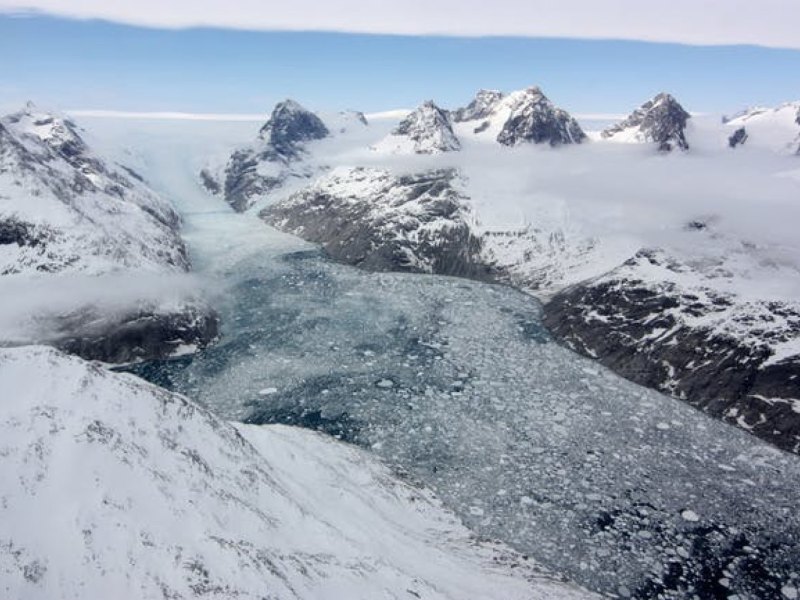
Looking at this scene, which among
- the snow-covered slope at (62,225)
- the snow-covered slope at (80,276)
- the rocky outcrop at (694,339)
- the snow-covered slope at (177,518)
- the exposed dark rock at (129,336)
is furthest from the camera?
the snow-covered slope at (62,225)

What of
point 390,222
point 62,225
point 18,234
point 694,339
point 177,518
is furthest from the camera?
point 390,222

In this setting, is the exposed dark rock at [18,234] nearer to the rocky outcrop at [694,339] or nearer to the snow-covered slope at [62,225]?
the snow-covered slope at [62,225]

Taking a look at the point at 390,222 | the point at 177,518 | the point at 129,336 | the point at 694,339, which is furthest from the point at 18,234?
the point at 694,339

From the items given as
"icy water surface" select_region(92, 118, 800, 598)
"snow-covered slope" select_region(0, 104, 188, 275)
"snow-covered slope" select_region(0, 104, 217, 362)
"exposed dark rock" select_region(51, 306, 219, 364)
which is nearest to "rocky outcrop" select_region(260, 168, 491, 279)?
"icy water surface" select_region(92, 118, 800, 598)

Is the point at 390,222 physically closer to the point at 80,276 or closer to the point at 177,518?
the point at 80,276

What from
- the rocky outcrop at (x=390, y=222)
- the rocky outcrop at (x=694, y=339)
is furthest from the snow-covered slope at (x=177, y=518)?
the rocky outcrop at (x=390, y=222)

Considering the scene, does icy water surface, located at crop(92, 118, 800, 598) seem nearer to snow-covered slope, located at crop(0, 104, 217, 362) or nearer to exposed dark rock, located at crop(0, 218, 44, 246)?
snow-covered slope, located at crop(0, 104, 217, 362)
